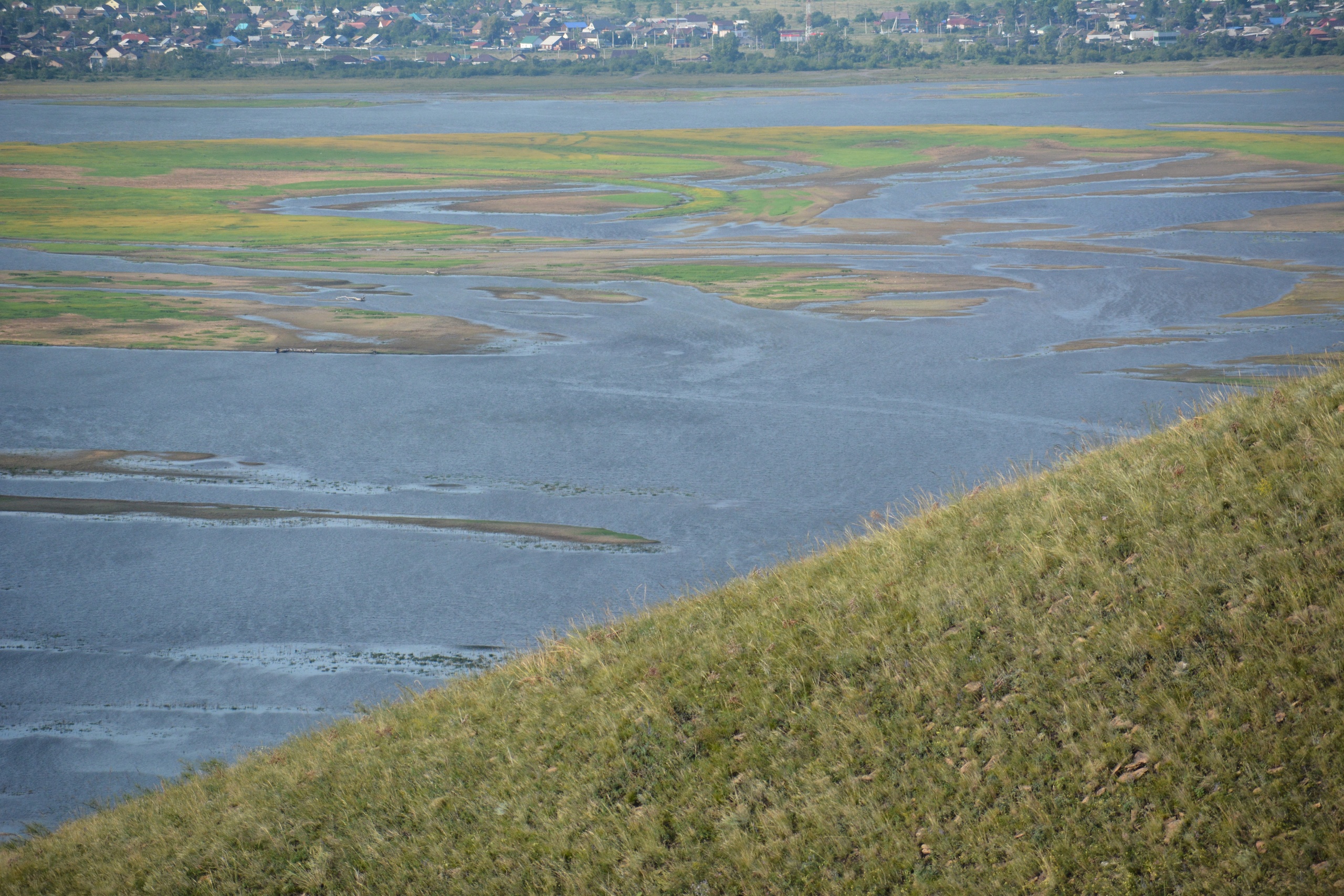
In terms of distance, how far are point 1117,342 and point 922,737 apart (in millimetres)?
25533

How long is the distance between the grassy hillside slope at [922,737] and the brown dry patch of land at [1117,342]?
20.4 m

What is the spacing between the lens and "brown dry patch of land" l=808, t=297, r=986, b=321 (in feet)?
112

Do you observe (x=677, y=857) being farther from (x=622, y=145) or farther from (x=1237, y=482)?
(x=622, y=145)

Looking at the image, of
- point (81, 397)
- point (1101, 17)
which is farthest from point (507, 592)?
point (1101, 17)

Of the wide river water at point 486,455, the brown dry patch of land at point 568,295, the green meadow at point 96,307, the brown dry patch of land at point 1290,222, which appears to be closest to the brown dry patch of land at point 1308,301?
the wide river water at point 486,455

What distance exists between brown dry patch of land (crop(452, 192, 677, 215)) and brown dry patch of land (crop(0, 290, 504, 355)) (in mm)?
18061

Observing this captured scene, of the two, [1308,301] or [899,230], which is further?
[899,230]

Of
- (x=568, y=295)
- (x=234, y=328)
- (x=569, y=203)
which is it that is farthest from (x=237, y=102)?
(x=568, y=295)

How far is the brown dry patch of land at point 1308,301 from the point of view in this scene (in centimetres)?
3175

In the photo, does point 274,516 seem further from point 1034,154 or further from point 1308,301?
point 1034,154

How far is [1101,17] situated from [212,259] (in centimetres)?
17239

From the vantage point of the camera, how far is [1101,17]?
180625 mm

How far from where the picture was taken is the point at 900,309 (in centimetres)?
3484

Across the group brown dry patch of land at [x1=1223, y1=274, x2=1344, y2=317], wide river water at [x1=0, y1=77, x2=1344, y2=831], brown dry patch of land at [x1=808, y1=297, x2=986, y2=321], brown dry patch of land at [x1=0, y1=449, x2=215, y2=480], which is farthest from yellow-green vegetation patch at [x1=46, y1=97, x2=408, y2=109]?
brown dry patch of land at [x1=1223, y1=274, x2=1344, y2=317]
